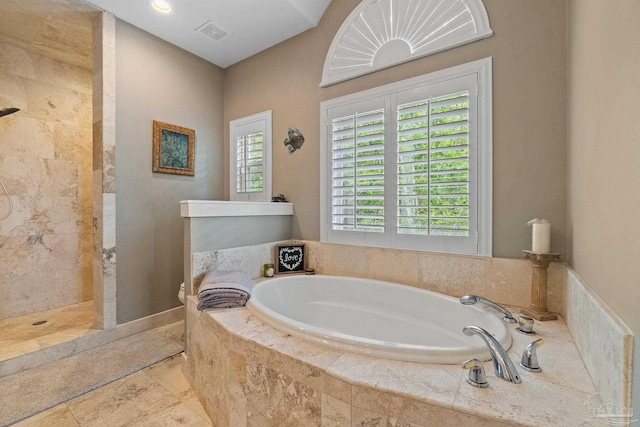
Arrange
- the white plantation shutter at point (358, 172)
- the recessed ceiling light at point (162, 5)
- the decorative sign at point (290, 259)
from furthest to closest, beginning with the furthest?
the decorative sign at point (290, 259), the recessed ceiling light at point (162, 5), the white plantation shutter at point (358, 172)

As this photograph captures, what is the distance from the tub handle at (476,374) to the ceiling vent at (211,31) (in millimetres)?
3104

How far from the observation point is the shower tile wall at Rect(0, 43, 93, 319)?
258 cm

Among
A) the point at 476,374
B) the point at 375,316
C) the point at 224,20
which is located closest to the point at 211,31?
the point at 224,20

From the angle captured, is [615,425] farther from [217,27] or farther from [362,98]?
[217,27]

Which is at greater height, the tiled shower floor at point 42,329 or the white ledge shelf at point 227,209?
the white ledge shelf at point 227,209

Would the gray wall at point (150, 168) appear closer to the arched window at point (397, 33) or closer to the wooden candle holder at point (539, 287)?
the arched window at point (397, 33)

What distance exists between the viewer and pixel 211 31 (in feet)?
8.46

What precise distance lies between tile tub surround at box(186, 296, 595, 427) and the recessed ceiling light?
100 inches

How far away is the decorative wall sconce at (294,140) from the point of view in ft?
8.20

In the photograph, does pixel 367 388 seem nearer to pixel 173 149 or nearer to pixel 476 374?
pixel 476 374

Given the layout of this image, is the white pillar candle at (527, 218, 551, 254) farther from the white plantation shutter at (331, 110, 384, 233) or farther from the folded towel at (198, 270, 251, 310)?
the folded towel at (198, 270, 251, 310)

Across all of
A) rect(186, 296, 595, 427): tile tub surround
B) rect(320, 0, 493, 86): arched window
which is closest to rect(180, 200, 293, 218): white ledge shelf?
rect(186, 296, 595, 427): tile tub surround

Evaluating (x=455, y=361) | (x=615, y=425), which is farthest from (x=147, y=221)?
(x=615, y=425)

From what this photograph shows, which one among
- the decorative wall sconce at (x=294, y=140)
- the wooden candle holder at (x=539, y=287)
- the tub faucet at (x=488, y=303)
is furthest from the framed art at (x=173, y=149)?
the wooden candle holder at (x=539, y=287)
